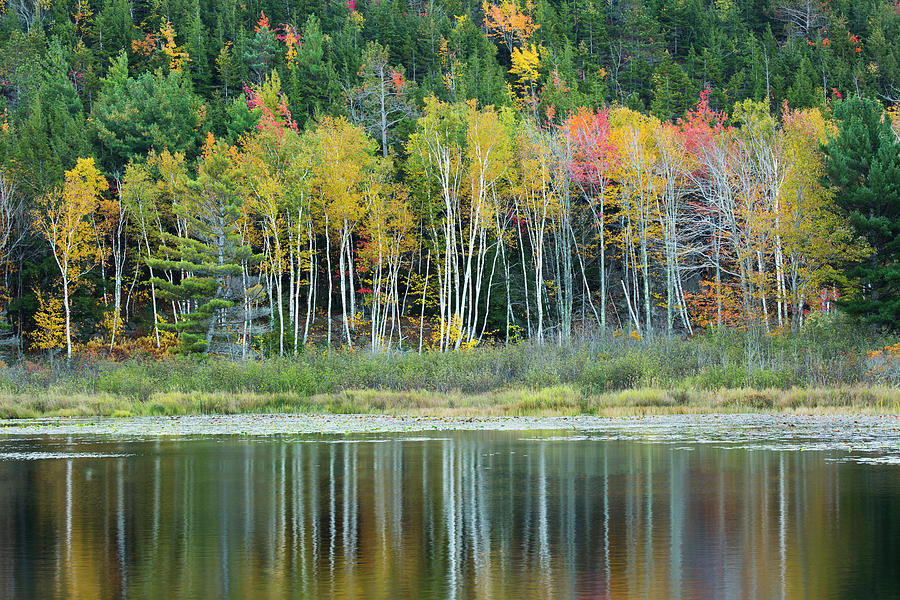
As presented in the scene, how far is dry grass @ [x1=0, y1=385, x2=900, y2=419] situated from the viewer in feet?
92.4

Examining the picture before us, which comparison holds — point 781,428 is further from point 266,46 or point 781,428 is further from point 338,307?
point 266,46

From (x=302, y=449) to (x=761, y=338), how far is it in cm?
2230

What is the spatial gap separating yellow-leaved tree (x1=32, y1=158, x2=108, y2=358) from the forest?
167mm

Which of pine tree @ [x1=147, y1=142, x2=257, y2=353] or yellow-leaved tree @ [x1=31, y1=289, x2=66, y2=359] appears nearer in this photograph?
pine tree @ [x1=147, y1=142, x2=257, y2=353]

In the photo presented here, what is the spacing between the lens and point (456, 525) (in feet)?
39.9

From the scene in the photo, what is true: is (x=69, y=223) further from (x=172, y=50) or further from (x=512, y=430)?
(x=172, y=50)

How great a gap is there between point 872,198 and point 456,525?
30.4m

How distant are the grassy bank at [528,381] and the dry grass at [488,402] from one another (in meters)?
0.05

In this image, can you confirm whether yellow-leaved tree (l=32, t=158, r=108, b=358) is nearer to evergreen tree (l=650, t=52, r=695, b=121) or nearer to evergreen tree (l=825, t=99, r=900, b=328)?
evergreen tree (l=650, t=52, r=695, b=121)

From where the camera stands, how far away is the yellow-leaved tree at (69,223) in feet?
175

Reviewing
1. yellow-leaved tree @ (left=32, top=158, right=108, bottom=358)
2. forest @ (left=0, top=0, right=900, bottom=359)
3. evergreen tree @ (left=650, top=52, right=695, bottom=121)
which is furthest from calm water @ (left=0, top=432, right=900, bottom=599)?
evergreen tree @ (left=650, top=52, right=695, bottom=121)

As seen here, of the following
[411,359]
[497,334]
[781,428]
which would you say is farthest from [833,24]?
[781,428]

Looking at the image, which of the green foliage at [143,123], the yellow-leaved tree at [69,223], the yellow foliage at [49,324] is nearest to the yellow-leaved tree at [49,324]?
the yellow foliage at [49,324]

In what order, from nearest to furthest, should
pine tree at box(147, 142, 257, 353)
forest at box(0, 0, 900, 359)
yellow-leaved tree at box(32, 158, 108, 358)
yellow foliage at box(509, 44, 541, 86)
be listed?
forest at box(0, 0, 900, 359), pine tree at box(147, 142, 257, 353), yellow-leaved tree at box(32, 158, 108, 358), yellow foliage at box(509, 44, 541, 86)
